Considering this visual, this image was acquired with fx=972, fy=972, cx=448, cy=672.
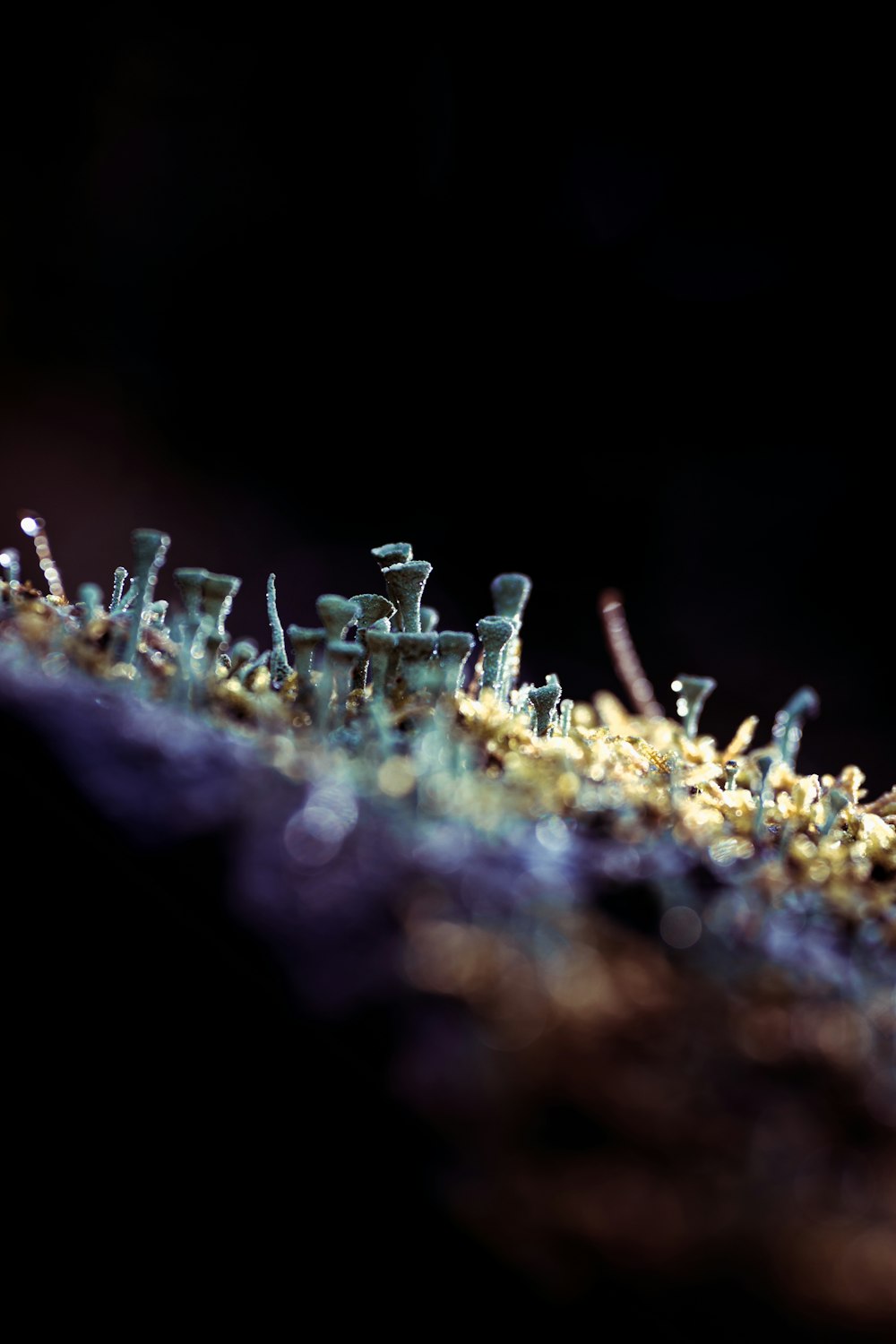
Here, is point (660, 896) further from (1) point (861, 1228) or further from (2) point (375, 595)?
(2) point (375, 595)

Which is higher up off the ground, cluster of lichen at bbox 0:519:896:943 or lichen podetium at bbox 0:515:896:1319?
cluster of lichen at bbox 0:519:896:943

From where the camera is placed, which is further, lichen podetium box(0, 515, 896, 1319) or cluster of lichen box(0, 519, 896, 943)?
cluster of lichen box(0, 519, 896, 943)

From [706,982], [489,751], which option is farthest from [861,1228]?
[489,751]

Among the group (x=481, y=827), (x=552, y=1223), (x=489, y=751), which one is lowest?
(x=552, y=1223)

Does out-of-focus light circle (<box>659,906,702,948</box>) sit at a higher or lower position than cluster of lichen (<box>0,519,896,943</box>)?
lower

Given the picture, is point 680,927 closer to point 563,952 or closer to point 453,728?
point 563,952

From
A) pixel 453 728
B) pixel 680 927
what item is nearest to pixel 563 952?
pixel 680 927
